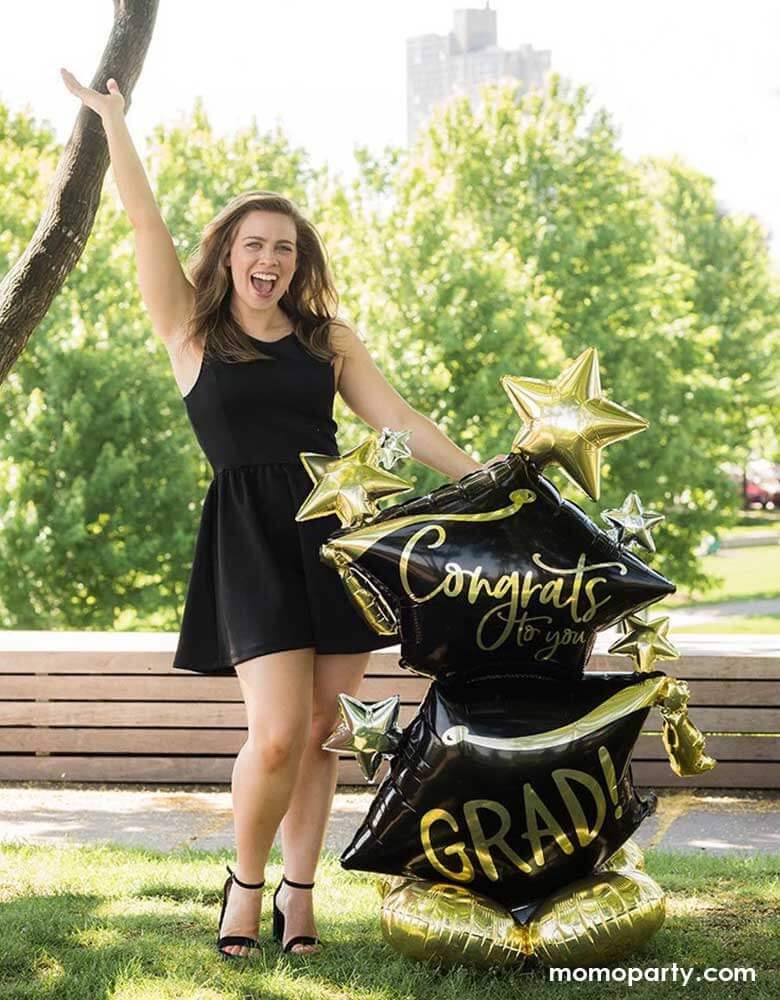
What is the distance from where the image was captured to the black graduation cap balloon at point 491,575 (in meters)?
3.32

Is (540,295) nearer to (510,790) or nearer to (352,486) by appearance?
(352,486)

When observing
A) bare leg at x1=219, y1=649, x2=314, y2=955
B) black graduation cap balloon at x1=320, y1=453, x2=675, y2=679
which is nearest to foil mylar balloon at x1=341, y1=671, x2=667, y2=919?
black graduation cap balloon at x1=320, y1=453, x2=675, y2=679

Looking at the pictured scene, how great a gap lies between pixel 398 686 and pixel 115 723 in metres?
1.31

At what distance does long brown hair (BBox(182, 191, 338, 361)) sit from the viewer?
3.58 metres

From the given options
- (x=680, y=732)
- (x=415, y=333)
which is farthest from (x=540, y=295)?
(x=680, y=732)

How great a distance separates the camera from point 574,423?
3.37m

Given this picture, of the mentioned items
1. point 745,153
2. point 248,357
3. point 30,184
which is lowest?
point 248,357

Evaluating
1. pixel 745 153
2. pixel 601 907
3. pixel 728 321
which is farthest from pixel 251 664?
pixel 745 153

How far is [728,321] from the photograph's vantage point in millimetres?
29641

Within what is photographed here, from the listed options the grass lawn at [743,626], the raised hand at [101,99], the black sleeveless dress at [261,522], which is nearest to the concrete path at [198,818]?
the black sleeveless dress at [261,522]

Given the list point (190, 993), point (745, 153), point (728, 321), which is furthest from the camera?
point (745, 153)

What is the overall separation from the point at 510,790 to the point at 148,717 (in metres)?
3.28

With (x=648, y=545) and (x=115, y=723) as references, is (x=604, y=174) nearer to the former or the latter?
(x=115, y=723)

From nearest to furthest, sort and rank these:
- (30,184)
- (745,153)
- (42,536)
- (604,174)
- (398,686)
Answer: (398,686) → (42,536) → (30,184) → (604,174) → (745,153)
